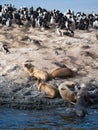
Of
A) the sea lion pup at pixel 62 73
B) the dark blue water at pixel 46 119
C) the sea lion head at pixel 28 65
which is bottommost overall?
the dark blue water at pixel 46 119

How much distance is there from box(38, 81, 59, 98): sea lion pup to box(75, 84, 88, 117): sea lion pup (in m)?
0.99

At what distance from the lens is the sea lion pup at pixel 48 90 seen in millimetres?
19239

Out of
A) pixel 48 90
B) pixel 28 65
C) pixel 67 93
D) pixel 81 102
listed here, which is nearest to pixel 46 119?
pixel 81 102

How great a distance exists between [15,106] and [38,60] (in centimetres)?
533

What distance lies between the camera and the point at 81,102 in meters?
18.2

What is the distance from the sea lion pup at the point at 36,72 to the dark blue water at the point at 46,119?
2756 millimetres

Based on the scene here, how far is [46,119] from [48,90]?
10.5ft

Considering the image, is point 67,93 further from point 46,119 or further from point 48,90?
point 46,119

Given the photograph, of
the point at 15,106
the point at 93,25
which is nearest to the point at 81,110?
the point at 15,106

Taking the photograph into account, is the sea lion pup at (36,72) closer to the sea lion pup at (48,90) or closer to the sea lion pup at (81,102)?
the sea lion pup at (48,90)

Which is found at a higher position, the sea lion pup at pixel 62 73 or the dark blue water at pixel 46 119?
the sea lion pup at pixel 62 73

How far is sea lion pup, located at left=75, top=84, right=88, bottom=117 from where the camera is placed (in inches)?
663

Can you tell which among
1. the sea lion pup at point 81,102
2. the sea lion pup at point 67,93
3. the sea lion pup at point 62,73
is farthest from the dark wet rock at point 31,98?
the sea lion pup at point 62,73

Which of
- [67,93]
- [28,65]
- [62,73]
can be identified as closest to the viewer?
[67,93]
